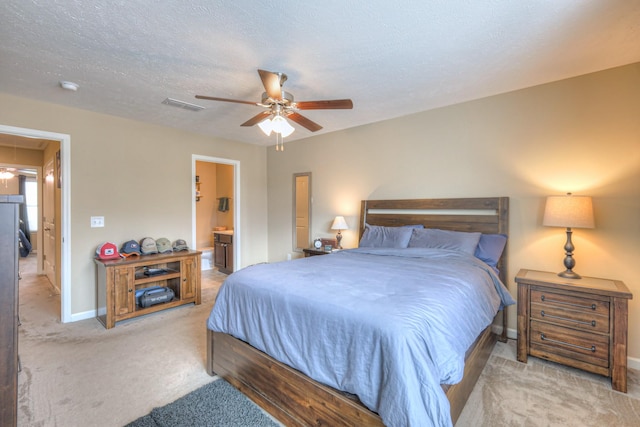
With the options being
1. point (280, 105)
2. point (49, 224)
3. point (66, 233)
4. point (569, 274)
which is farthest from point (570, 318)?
point (49, 224)

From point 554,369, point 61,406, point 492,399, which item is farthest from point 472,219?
point 61,406

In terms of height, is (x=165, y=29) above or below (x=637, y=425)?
above

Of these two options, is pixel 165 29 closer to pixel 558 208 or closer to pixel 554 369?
pixel 558 208

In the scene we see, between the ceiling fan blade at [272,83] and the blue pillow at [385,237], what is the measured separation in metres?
2.06

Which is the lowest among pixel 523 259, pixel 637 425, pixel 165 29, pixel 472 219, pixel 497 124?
pixel 637 425

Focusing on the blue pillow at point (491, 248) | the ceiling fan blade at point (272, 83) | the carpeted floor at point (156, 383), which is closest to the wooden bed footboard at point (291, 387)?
the carpeted floor at point (156, 383)

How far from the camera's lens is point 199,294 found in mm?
4070

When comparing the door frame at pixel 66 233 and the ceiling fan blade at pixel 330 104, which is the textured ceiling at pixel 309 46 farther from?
the door frame at pixel 66 233

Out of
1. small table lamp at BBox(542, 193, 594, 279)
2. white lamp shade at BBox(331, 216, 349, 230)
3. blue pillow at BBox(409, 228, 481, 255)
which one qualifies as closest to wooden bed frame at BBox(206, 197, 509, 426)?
blue pillow at BBox(409, 228, 481, 255)

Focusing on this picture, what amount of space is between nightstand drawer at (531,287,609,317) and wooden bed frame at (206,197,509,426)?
0.53 m

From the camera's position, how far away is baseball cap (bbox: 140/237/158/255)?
151 inches

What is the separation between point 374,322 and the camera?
1.41 metres

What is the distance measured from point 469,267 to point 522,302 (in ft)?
1.93

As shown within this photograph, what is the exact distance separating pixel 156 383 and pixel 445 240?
116 inches
